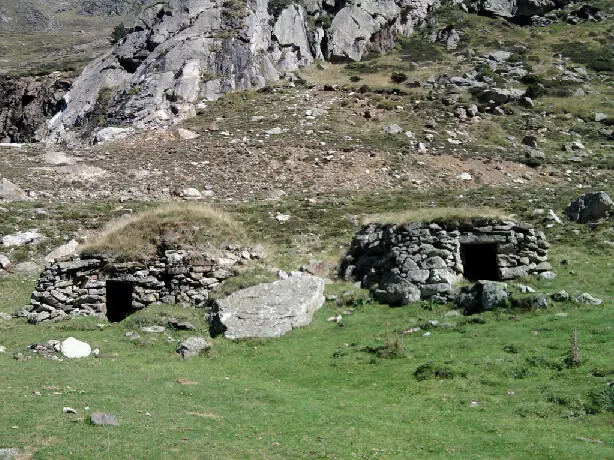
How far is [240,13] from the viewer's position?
5472 centimetres

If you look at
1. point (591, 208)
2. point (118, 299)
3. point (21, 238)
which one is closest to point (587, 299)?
point (591, 208)

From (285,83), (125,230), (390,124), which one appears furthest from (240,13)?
(125,230)

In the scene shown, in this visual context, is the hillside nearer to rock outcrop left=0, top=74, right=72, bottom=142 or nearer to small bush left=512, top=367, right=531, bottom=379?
small bush left=512, top=367, right=531, bottom=379

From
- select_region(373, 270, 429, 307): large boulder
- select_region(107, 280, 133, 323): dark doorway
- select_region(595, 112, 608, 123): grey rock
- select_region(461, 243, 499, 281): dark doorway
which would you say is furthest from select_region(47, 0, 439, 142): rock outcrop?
select_region(373, 270, 429, 307): large boulder

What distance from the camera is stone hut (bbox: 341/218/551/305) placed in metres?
17.0

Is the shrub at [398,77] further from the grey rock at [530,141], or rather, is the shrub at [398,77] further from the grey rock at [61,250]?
the grey rock at [61,250]

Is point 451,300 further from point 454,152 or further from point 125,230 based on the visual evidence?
point 454,152

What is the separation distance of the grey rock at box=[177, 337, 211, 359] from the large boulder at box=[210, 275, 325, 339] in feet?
3.25

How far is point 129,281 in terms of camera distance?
60.4 feet

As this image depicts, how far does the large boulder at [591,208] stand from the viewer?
21.5m

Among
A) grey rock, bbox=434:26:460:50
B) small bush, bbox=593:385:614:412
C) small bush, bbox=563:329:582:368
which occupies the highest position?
grey rock, bbox=434:26:460:50

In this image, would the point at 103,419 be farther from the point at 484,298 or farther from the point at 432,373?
the point at 484,298

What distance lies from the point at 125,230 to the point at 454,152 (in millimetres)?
24728

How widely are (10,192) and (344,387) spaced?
24.6 metres
